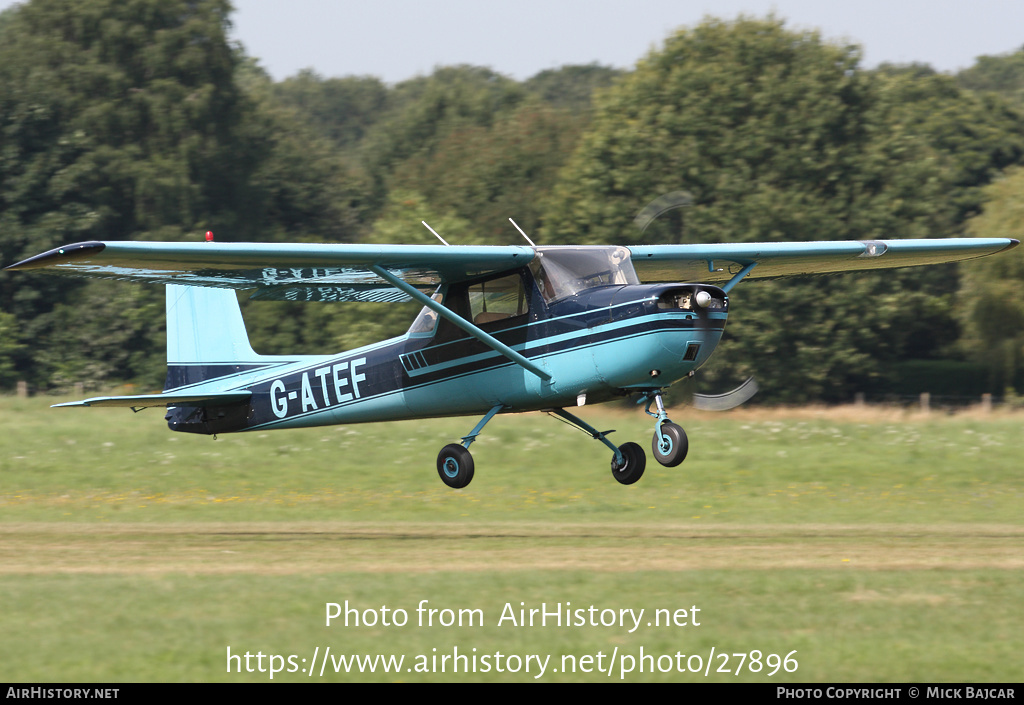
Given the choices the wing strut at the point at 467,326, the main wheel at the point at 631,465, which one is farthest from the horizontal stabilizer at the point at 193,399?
the main wheel at the point at 631,465

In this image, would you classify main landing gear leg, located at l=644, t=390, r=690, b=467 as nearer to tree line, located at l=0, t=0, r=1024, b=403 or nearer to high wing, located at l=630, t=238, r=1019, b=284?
high wing, located at l=630, t=238, r=1019, b=284

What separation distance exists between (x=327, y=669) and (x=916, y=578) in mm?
6609

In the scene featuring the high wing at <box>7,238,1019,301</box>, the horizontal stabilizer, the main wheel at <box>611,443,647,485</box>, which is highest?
the high wing at <box>7,238,1019,301</box>

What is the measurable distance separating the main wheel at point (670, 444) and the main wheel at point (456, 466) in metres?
2.41

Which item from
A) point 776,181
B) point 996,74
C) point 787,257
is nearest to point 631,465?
point 787,257

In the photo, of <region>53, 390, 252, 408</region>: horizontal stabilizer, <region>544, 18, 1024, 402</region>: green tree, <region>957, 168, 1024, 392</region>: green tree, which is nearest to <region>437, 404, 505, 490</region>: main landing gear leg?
<region>53, 390, 252, 408</region>: horizontal stabilizer

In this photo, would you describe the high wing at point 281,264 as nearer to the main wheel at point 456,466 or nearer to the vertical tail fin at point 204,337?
the main wheel at point 456,466

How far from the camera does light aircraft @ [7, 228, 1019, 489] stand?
42.3ft

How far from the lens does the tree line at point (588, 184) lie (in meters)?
42.6

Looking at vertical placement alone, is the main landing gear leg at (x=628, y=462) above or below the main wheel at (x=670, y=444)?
below

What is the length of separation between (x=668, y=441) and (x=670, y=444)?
0.04 meters

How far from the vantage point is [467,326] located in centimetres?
1405

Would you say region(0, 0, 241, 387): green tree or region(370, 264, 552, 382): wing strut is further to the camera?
region(0, 0, 241, 387): green tree

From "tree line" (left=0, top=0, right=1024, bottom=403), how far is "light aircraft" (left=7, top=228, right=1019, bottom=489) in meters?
20.8
